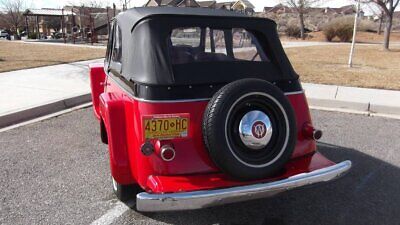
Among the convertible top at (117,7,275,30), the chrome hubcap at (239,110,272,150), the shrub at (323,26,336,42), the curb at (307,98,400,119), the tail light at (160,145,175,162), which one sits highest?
the convertible top at (117,7,275,30)

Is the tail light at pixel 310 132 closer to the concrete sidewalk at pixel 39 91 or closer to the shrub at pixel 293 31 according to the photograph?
the concrete sidewalk at pixel 39 91

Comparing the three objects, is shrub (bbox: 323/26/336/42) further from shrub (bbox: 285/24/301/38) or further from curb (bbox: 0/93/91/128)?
curb (bbox: 0/93/91/128)

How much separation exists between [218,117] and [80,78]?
330 inches

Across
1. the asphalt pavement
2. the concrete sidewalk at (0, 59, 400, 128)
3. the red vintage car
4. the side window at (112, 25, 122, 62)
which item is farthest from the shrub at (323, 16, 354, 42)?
the red vintage car

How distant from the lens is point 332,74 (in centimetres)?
1102

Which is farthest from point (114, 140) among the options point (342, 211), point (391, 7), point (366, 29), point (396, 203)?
point (366, 29)

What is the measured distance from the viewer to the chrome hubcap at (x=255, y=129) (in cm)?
297

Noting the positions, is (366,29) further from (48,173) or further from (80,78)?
(48,173)

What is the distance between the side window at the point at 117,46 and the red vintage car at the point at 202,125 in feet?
1.43

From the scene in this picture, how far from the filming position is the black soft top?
10.2ft

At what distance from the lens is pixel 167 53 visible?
317 cm

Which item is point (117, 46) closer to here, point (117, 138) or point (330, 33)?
point (117, 138)

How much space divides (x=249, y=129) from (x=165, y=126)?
0.64 meters

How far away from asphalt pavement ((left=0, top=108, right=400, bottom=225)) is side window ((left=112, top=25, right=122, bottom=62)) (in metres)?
1.28
